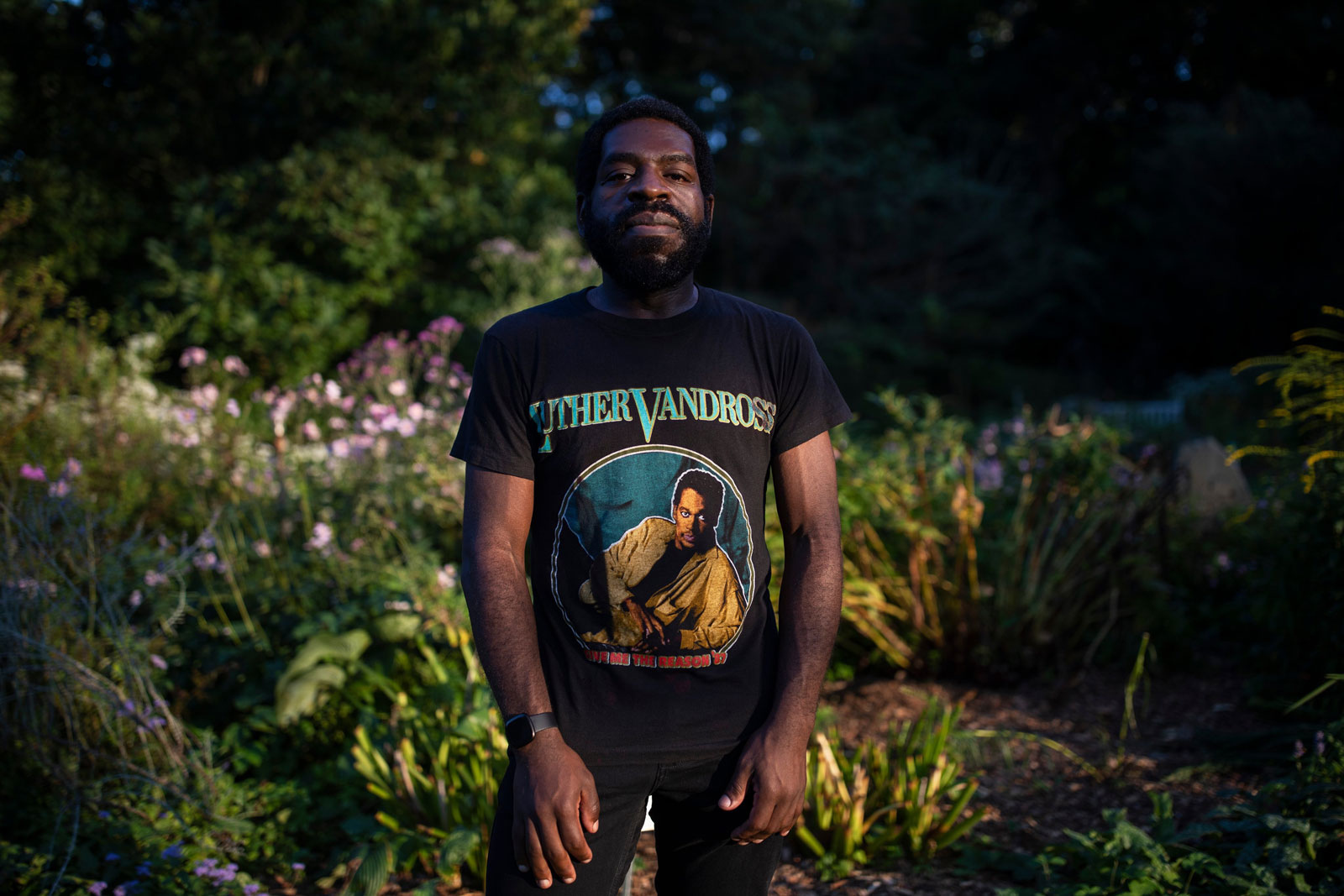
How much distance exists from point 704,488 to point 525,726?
0.49 metres

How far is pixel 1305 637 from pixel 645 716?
328cm

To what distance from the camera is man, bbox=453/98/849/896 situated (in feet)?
5.24

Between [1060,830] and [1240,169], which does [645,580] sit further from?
[1240,169]

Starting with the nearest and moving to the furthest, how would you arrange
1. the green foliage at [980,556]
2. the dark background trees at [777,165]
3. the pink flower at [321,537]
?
the pink flower at [321,537], the green foliage at [980,556], the dark background trees at [777,165]

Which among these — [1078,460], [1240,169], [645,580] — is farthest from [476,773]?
[1240,169]

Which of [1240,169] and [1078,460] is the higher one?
[1240,169]

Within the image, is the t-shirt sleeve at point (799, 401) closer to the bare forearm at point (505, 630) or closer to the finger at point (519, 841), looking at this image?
the bare forearm at point (505, 630)

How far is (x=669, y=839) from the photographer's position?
67.0 inches

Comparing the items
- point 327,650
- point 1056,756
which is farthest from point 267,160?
point 1056,756

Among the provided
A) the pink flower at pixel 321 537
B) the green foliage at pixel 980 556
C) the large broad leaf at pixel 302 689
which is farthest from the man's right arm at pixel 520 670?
the green foliage at pixel 980 556

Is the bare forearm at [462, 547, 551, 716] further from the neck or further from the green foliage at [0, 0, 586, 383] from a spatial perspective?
the green foliage at [0, 0, 586, 383]

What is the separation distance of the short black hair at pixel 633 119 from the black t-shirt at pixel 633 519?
29 centimetres

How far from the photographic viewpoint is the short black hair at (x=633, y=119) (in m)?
1.74

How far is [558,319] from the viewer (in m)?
1.72
